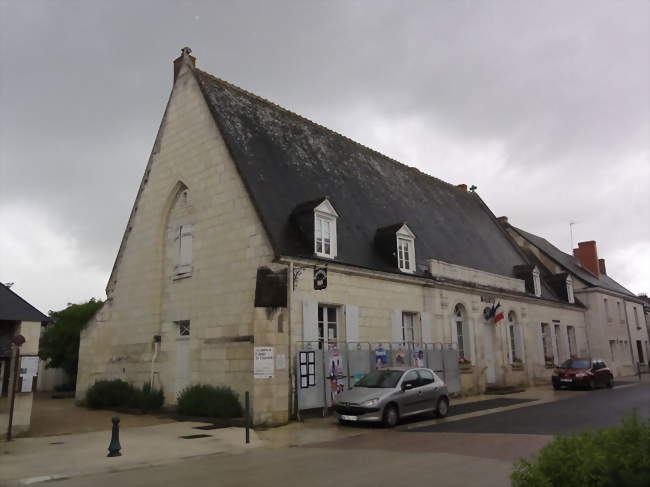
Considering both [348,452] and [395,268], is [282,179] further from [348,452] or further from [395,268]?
[348,452]

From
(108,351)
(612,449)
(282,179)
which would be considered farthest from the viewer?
(108,351)

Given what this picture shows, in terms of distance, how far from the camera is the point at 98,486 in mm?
7004

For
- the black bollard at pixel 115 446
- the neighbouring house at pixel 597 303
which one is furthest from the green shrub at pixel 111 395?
the neighbouring house at pixel 597 303

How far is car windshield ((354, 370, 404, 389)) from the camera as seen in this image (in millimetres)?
12883

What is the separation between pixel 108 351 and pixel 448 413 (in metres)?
12.1

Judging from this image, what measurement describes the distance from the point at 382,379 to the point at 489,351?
1109 centimetres

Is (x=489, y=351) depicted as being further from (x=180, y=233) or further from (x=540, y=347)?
(x=180, y=233)

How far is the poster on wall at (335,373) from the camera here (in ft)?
47.2

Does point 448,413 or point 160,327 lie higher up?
point 160,327

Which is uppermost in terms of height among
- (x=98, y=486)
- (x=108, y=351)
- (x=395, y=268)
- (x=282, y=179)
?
(x=282, y=179)

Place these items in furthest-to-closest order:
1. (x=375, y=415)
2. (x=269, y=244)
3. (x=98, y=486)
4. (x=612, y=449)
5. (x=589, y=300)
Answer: (x=589, y=300), (x=269, y=244), (x=375, y=415), (x=98, y=486), (x=612, y=449)

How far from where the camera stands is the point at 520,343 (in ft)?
80.5

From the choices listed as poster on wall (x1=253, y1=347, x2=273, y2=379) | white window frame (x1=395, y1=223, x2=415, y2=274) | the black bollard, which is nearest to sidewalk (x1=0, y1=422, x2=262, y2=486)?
the black bollard

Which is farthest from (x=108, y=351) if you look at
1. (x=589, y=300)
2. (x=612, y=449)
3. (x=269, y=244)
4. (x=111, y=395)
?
(x=589, y=300)
